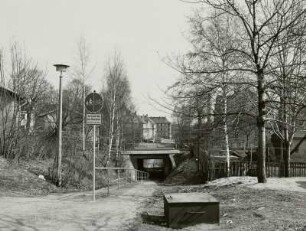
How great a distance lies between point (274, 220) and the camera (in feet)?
26.8

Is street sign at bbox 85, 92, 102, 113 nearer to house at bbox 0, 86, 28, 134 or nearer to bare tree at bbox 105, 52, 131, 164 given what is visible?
house at bbox 0, 86, 28, 134

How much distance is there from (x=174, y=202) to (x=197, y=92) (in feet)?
22.5

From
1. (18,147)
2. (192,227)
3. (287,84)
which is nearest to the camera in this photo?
(192,227)

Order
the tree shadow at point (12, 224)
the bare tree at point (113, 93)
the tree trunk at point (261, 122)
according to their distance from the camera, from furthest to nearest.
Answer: the bare tree at point (113, 93)
the tree trunk at point (261, 122)
the tree shadow at point (12, 224)

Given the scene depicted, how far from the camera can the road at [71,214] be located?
7707 millimetres

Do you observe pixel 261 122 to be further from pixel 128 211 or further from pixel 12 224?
pixel 12 224

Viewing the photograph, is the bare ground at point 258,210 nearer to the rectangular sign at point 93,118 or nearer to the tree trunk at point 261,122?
the tree trunk at point 261,122

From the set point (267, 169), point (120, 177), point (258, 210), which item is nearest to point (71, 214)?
point (258, 210)

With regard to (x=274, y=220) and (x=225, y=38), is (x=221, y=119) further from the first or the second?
(x=274, y=220)

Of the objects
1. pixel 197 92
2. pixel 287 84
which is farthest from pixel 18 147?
pixel 287 84

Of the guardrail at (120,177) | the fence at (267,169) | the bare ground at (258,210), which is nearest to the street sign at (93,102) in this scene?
the guardrail at (120,177)

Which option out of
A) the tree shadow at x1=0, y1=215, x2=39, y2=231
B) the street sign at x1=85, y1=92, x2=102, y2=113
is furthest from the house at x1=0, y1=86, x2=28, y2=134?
the tree shadow at x1=0, y1=215, x2=39, y2=231

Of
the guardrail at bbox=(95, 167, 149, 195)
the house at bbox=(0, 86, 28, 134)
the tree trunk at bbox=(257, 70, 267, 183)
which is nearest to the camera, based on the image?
the tree trunk at bbox=(257, 70, 267, 183)

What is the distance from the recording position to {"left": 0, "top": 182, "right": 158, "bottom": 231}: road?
7.71m
